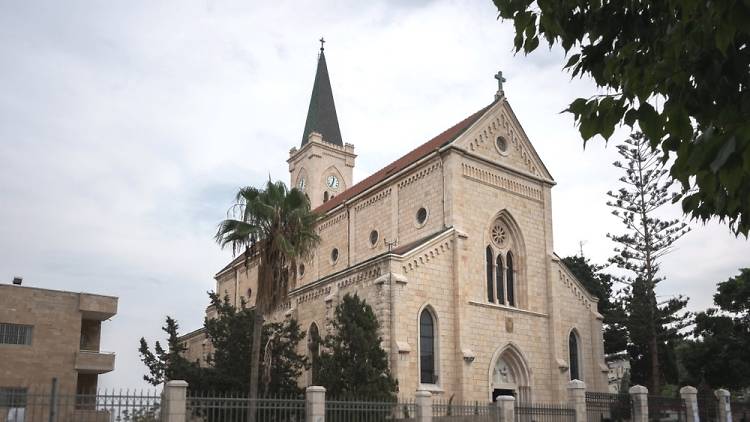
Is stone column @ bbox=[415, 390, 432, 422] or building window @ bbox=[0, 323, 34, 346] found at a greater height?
building window @ bbox=[0, 323, 34, 346]

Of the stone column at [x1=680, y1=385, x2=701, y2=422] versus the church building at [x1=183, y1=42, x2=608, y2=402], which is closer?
the stone column at [x1=680, y1=385, x2=701, y2=422]

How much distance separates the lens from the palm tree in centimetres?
2012

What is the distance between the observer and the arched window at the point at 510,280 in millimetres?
28891

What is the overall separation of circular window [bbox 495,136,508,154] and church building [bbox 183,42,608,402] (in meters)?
0.04

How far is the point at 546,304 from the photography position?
29609 millimetres

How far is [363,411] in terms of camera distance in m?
17.5

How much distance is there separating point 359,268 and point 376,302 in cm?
175

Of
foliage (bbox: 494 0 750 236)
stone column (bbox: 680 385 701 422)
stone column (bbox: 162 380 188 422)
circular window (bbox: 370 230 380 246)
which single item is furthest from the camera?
circular window (bbox: 370 230 380 246)

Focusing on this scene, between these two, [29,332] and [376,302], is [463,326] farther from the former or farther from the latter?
[29,332]

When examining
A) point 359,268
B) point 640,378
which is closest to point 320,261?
point 359,268

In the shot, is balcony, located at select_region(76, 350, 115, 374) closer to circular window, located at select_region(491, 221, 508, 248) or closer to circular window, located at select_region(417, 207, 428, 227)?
circular window, located at select_region(417, 207, 428, 227)

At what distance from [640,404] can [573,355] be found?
281 inches

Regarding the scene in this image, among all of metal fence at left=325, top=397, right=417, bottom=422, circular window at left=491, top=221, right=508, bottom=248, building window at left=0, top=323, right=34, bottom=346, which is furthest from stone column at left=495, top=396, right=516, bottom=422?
building window at left=0, top=323, right=34, bottom=346

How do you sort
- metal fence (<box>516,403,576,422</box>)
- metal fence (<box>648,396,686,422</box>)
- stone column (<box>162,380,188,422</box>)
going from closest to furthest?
stone column (<box>162,380,188,422</box>), metal fence (<box>516,403,576,422</box>), metal fence (<box>648,396,686,422</box>)
